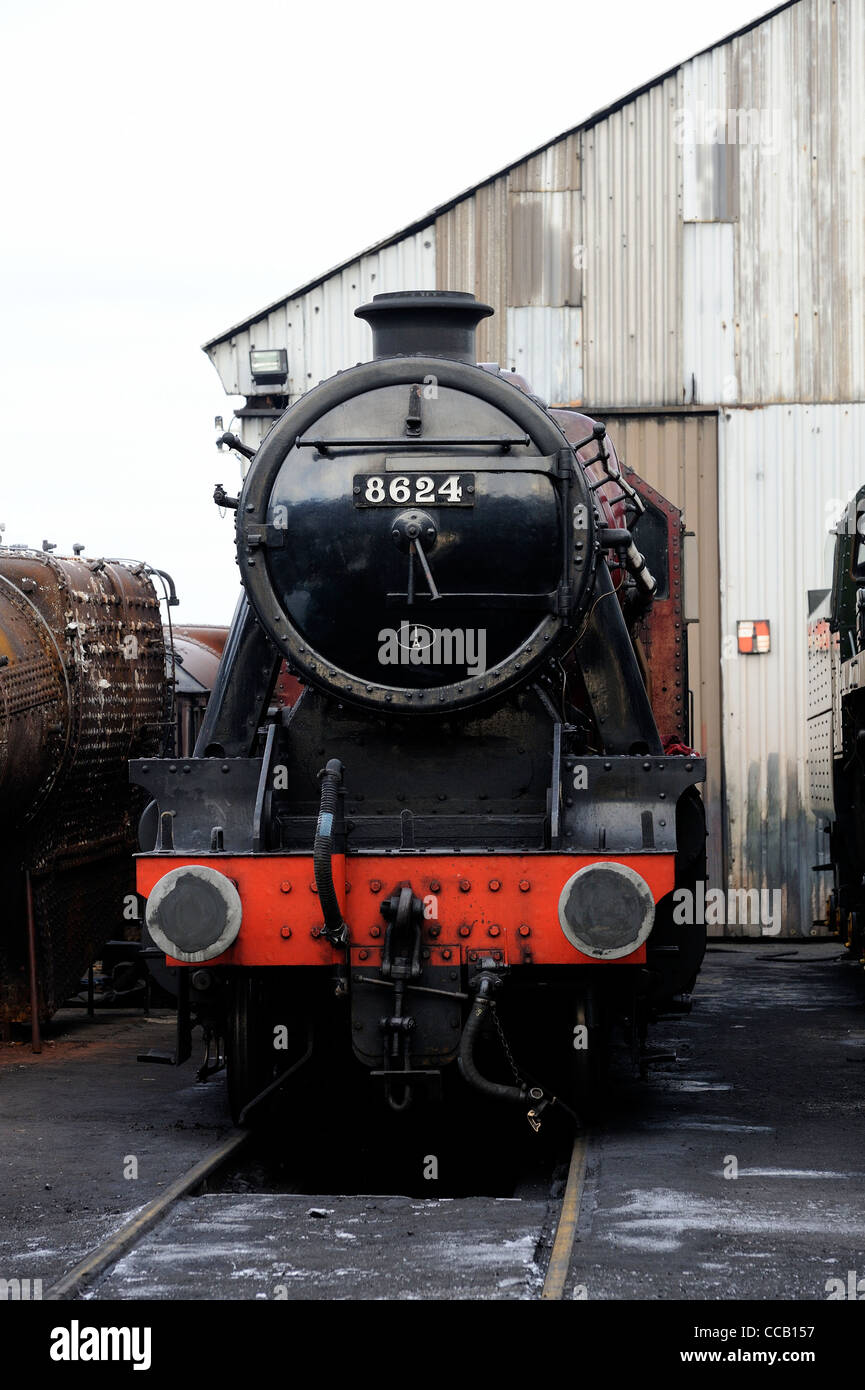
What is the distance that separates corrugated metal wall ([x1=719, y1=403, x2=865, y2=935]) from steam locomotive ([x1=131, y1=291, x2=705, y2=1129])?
6.96m

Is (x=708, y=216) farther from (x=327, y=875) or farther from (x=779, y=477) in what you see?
(x=327, y=875)

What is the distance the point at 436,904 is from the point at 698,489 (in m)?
8.34

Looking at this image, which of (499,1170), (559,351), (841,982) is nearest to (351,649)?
(499,1170)

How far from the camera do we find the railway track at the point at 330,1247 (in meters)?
4.53

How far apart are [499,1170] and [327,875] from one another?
142cm

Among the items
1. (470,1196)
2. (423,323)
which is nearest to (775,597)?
(423,323)

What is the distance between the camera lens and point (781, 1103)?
724 cm

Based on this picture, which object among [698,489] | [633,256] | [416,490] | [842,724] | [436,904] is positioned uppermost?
[633,256]

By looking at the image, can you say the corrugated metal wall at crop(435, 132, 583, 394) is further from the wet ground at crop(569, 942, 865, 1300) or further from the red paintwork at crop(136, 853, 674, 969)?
the red paintwork at crop(136, 853, 674, 969)

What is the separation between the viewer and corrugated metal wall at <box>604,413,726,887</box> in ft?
45.0

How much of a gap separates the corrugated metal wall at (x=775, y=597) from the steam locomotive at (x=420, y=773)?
274 inches

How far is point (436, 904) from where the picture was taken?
6.05 metres

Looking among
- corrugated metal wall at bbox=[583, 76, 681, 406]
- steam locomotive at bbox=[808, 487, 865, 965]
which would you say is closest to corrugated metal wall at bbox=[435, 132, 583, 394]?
corrugated metal wall at bbox=[583, 76, 681, 406]

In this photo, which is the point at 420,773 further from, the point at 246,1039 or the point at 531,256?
the point at 531,256
